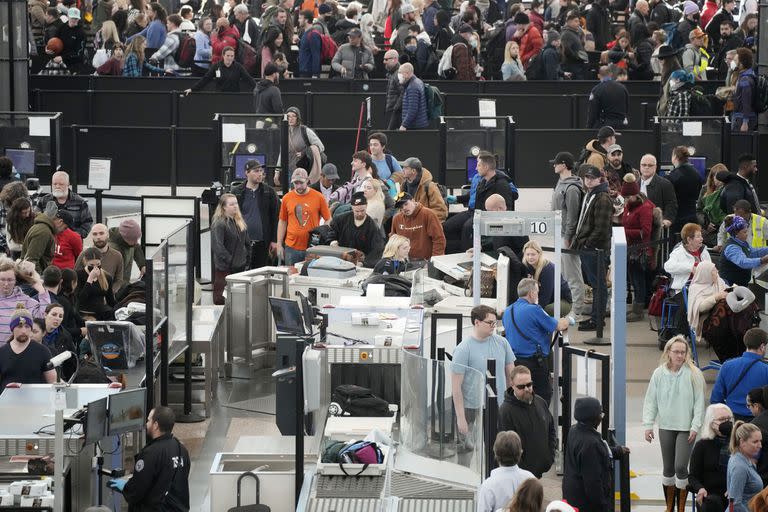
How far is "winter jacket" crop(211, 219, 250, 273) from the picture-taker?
714 inches

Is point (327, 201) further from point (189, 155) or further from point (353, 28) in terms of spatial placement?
point (353, 28)

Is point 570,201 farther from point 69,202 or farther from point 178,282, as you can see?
point 69,202

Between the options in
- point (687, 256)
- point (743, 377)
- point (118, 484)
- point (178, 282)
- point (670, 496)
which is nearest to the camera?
point (118, 484)

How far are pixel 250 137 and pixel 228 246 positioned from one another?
154 inches

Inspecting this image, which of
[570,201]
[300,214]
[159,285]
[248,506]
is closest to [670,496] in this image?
[248,506]

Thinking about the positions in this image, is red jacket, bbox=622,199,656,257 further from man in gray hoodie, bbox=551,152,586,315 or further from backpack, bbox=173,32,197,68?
backpack, bbox=173,32,197,68

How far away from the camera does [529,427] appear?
11.9m

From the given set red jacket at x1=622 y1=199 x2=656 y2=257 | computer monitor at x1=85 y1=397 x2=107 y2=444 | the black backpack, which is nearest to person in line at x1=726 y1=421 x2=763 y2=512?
the black backpack

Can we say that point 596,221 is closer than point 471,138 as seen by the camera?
Yes

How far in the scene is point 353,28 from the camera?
28031 mm

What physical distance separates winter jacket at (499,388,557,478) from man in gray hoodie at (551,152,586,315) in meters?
6.23

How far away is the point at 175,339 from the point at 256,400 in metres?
1.44

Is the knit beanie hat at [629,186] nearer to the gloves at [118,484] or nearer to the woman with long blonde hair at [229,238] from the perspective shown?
the woman with long blonde hair at [229,238]

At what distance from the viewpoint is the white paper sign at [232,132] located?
71.5 feet
